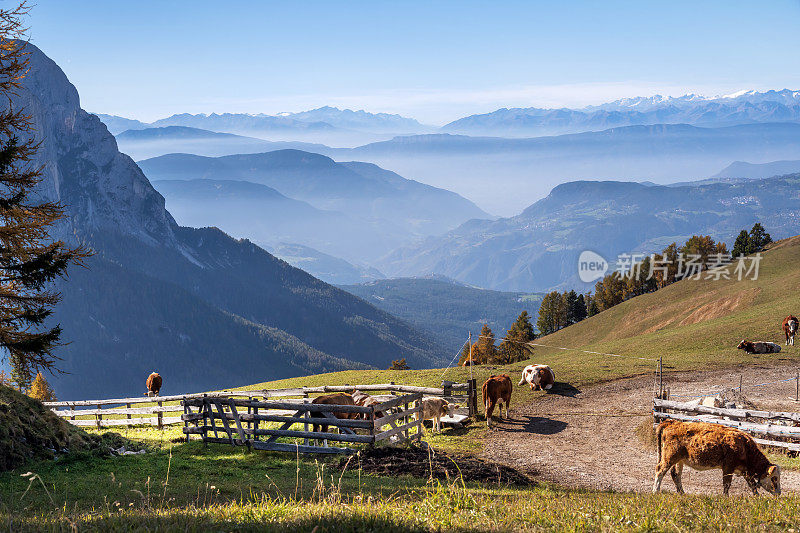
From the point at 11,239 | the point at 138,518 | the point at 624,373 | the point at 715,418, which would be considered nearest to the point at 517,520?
the point at 138,518

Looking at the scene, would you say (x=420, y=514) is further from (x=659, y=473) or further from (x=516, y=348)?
(x=516, y=348)

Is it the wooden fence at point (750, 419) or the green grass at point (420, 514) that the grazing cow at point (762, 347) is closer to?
the wooden fence at point (750, 419)

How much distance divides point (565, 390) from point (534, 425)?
758 centimetres

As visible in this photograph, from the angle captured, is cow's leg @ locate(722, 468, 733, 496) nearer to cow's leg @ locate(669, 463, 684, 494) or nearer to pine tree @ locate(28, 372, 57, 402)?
cow's leg @ locate(669, 463, 684, 494)

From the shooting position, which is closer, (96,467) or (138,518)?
(138,518)

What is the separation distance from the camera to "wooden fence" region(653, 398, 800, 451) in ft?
66.7

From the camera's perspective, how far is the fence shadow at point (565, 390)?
1278 inches

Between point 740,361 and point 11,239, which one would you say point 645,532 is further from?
point 740,361

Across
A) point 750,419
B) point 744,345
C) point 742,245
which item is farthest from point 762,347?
point 742,245

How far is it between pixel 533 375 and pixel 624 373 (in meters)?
7.11

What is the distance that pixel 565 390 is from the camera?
33125 mm

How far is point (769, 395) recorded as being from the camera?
29.9 meters

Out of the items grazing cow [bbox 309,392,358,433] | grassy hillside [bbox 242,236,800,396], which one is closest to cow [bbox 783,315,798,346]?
grassy hillside [bbox 242,236,800,396]

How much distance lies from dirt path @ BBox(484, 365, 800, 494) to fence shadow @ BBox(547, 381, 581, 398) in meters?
0.05
